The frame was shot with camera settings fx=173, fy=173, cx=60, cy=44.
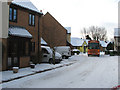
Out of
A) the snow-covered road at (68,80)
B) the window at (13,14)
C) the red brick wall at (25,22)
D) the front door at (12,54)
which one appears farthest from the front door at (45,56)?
the snow-covered road at (68,80)

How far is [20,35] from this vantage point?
14.9 metres

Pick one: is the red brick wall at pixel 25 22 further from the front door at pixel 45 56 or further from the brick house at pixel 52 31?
the brick house at pixel 52 31

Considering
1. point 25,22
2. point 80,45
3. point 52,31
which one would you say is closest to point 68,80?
point 25,22

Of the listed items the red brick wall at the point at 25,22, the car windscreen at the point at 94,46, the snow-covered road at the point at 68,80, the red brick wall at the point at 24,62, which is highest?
the red brick wall at the point at 25,22

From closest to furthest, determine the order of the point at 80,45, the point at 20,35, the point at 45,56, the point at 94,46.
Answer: the point at 20,35 → the point at 45,56 → the point at 94,46 → the point at 80,45

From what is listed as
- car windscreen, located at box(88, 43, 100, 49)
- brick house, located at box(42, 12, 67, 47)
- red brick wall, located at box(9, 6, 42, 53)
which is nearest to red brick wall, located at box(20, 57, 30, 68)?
red brick wall, located at box(9, 6, 42, 53)

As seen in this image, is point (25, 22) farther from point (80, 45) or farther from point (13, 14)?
point (80, 45)

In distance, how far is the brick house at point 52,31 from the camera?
1373 inches

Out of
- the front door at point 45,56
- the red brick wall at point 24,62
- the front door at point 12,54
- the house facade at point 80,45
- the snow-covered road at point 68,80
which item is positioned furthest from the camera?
the house facade at point 80,45

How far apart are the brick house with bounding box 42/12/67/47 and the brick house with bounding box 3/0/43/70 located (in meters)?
15.5

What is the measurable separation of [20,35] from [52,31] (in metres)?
21.1

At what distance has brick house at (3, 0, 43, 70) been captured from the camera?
14398mm

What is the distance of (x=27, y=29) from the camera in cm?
1781

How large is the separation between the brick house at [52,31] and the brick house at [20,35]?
1547cm
